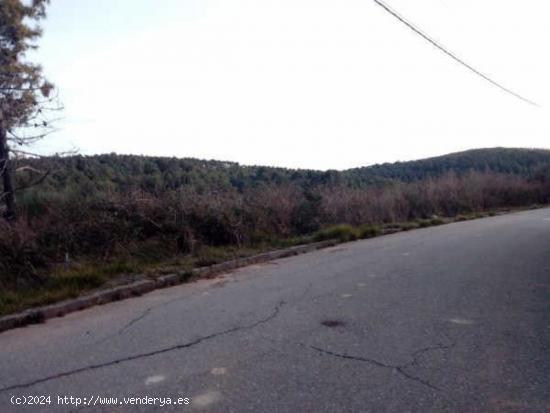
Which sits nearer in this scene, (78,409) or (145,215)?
(78,409)

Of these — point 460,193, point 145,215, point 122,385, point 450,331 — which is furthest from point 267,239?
point 460,193

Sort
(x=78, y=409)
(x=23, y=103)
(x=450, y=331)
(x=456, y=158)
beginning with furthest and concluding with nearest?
(x=456, y=158) → (x=23, y=103) → (x=450, y=331) → (x=78, y=409)

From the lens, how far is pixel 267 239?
13.5 metres

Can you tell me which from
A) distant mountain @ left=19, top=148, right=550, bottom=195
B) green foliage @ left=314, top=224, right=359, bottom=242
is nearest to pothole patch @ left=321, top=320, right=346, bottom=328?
distant mountain @ left=19, top=148, right=550, bottom=195

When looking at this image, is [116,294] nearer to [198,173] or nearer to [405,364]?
[405,364]

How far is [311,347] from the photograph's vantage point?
5.06m

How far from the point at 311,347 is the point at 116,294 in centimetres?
393

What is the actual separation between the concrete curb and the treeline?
52.6 inches

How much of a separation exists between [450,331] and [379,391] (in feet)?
5.75

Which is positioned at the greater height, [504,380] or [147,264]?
[147,264]

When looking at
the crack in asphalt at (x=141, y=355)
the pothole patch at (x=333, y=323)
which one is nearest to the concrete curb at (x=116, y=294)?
the crack in asphalt at (x=141, y=355)

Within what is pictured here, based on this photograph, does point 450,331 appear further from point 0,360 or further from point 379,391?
point 0,360

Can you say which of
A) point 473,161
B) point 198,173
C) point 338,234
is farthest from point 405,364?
point 473,161

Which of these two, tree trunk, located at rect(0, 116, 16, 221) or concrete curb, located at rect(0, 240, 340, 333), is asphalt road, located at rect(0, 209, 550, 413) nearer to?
concrete curb, located at rect(0, 240, 340, 333)
